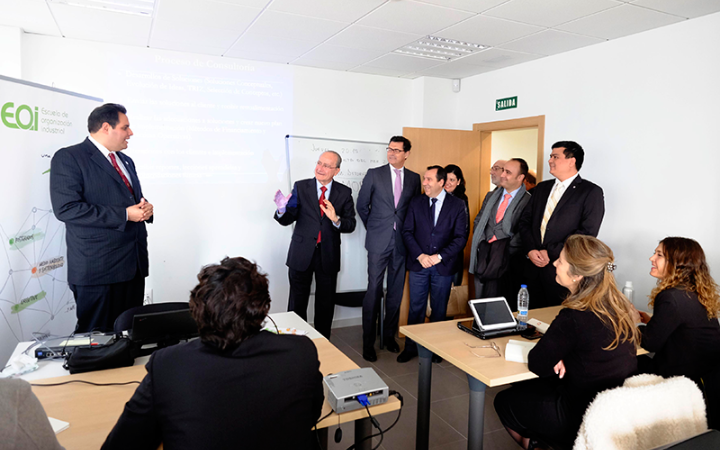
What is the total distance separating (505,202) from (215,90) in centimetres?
288

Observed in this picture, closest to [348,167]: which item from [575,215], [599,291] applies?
[575,215]

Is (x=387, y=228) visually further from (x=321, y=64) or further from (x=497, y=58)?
(x=497, y=58)

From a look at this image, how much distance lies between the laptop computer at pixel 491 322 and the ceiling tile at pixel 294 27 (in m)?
2.22

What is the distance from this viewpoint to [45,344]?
1967 mm

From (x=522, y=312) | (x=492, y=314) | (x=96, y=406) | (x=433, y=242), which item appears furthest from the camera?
(x=433, y=242)

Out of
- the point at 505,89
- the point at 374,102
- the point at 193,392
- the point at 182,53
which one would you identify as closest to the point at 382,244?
the point at 374,102

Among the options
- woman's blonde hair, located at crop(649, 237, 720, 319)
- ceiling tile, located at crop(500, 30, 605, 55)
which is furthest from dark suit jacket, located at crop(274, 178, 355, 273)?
woman's blonde hair, located at crop(649, 237, 720, 319)

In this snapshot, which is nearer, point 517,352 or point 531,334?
point 517,352

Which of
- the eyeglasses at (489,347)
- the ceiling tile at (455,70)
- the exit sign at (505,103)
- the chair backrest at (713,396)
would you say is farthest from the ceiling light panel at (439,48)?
the chair backrest at (713,396)

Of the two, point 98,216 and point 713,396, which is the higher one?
point 98,216

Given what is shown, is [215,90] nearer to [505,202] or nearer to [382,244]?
[382,244]

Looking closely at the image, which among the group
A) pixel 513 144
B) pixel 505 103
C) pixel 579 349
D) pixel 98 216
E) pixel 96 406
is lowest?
pixel 96 406

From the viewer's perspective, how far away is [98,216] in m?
2.66

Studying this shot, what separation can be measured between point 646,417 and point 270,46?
3.68m
